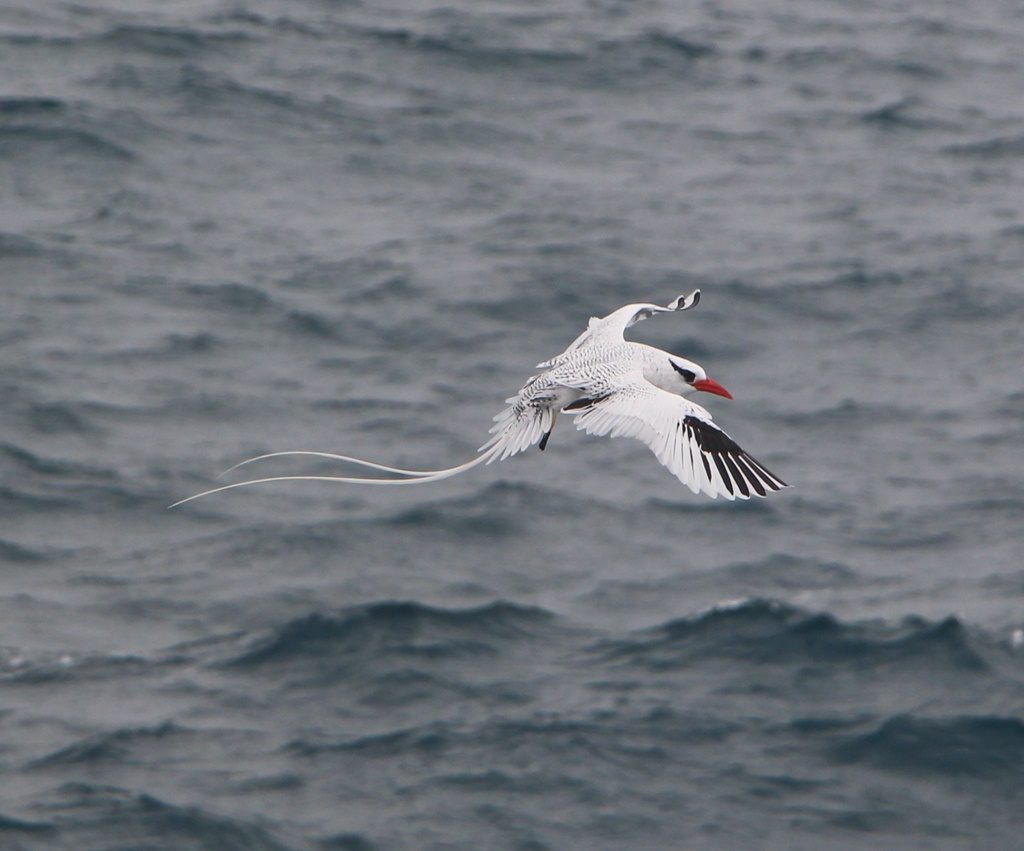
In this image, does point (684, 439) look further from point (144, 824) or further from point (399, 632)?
point (399, 632)

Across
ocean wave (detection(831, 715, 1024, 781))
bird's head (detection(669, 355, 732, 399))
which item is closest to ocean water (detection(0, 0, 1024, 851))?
ocean wave (detection(831, 715, 1024, 781))

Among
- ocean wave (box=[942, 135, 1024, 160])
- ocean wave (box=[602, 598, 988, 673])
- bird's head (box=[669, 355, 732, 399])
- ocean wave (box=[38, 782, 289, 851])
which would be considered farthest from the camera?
ocean wave (box=[942, 135, 1024, 160])

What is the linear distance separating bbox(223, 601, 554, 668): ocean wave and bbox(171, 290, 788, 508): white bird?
730cm

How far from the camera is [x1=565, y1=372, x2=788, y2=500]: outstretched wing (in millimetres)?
11641

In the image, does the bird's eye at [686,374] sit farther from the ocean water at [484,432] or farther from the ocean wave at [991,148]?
the ocean wave at [991,148]

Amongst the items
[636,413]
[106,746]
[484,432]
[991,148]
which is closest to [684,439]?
[636,413]

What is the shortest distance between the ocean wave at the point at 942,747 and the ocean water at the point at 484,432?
42 mm

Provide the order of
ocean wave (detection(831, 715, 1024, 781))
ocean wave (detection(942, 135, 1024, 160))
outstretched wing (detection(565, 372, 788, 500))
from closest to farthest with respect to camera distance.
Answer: outstretched wing (detection(565, 372, 788, 500)) < ocean wave (detection(831, 715, 1024, 781)) < ocean wave (detection(942, 135, 1024, 160))

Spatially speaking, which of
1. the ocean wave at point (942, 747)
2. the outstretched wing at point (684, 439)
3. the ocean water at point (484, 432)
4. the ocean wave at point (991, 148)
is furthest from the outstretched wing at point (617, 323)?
the ocean wave at point (991, 148)

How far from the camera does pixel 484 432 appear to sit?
23.2 meters

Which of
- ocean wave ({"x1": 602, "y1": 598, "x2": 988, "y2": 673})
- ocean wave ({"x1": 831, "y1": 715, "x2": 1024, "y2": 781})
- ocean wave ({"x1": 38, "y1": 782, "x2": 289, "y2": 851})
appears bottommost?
ocean wave ({"x1": 38, "y1": 782, "x2": 289, "y2": 851})

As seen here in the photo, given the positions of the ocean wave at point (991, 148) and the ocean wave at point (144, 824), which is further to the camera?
the ocean wave at point (991, 148)

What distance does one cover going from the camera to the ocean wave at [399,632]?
20.2 meters

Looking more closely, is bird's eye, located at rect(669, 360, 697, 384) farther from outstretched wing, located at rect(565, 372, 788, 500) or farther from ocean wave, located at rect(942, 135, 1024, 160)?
ocean wave, located at rect(942, 135, 1024, 160)
